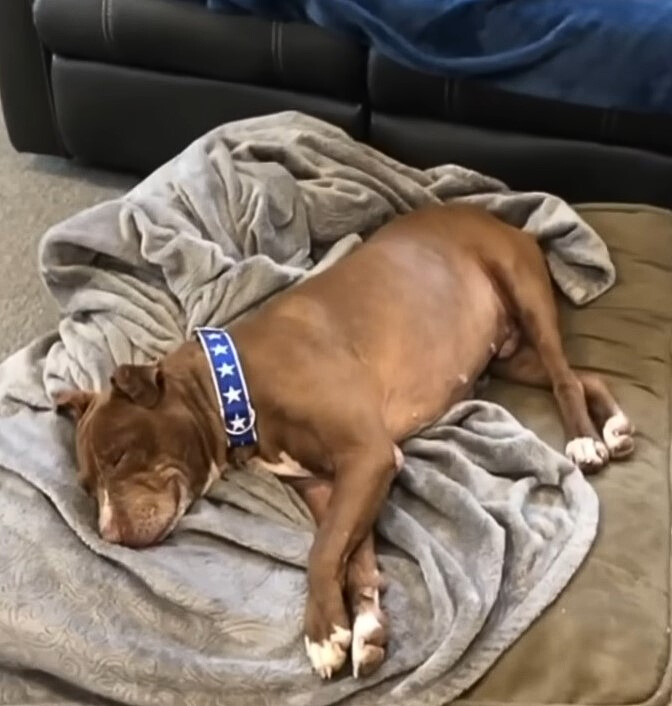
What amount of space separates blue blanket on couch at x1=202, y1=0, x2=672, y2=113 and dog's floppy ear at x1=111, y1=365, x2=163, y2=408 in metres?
0.88

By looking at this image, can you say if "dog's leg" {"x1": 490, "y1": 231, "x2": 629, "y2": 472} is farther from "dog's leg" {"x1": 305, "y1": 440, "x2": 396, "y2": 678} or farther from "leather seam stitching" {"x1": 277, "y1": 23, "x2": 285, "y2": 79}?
"leather seam stitching" {"x1": 277, "y1": 23, "x2": 285, "y2": 79}

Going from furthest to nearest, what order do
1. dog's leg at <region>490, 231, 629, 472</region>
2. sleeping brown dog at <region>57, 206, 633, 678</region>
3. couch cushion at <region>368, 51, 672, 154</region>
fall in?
couch cushion at <region>368, 51, 672, 154</region> < dog's leg at <region>490, 231, 629, 472</region> < sleeping brown dog at <region>57, 206, 633, 678</region>

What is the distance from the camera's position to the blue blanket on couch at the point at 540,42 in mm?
2338

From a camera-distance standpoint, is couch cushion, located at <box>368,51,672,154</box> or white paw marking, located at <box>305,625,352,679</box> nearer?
white paw marking, located at <box>305,625,352,679</box>

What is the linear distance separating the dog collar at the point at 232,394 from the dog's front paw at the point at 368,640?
1.08 feet

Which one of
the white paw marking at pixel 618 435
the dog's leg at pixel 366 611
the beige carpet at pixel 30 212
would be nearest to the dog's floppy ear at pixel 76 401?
the dog's leg at pixel 366 611

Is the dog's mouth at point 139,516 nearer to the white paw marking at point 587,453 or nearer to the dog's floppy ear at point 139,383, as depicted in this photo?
the dog's floppy ear at point 139,383

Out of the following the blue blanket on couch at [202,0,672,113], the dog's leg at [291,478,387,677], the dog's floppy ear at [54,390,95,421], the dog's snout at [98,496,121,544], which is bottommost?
the dog's leg at [291,478,387,677]

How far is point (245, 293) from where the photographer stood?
7.32 feet

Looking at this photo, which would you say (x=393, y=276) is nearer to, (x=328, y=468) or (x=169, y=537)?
(x=328, y=468)

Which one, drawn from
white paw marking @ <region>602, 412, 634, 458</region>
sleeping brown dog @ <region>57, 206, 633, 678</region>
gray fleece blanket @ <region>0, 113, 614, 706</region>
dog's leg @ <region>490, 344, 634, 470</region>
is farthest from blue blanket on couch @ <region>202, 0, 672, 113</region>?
white paw marking @ <region>602, 412, 634, 458</region>

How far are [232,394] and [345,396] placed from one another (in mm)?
162

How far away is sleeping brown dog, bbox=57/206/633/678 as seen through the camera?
6.05ft

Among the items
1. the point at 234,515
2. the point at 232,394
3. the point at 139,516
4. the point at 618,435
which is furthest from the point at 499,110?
the point at 139,516
